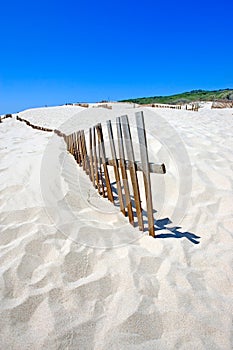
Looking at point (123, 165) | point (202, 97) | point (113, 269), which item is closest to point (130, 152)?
point (123, 165)

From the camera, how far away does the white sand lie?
1635 millimetres

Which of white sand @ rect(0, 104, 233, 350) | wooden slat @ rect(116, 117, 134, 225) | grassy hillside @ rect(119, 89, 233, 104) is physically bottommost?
white sand @ rect(0, 104, 233, 350)

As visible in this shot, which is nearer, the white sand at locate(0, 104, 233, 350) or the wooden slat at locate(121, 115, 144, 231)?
the white sand at locate(0, 104, 233, 350)

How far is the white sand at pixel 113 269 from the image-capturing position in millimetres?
1635

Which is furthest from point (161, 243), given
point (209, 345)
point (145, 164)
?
point (209, 345)

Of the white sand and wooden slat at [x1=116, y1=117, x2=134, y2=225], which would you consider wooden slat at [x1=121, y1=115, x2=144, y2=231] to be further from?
the white sand

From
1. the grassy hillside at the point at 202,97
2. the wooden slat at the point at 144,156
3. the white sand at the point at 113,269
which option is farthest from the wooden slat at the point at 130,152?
the grassy hillside at the point at 202,97

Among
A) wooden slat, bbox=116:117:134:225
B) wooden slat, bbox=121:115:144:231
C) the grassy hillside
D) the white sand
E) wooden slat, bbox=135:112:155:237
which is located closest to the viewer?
the white sand

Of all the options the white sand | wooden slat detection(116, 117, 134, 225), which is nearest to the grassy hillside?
the white sand

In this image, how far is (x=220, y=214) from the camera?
3.03 metres

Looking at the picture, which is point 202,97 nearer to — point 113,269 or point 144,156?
point 144,156

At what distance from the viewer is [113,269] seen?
2.19 metres

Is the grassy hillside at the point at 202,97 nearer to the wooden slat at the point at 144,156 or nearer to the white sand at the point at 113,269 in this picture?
the white sand at the point at 113,269

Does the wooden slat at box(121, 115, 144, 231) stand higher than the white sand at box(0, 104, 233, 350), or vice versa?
the wooden slat at box(121, 115, 144, 231)
